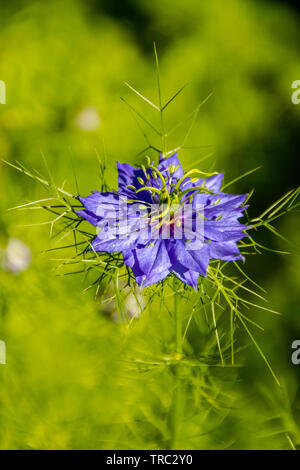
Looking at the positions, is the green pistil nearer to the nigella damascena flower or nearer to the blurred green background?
the nigella damascena flower

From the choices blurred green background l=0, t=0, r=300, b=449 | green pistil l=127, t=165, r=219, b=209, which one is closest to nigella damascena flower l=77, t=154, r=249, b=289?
green pistil l=127, t=165, r=219, b=209

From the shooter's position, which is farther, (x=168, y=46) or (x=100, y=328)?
(x=168, y=46)

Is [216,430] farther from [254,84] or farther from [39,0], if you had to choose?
[39,0]

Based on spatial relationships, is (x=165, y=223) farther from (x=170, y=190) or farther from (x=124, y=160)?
(x=124, y=160)

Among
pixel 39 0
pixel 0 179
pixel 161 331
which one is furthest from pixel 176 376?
pixel 39 0

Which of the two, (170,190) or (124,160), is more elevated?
(124,160)

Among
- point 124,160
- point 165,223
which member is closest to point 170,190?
point 165,223

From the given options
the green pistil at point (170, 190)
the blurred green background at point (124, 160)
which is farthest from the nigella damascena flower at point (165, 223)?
the blurred green background at point (124, 160)
